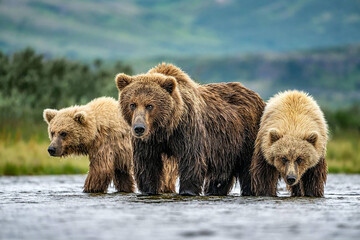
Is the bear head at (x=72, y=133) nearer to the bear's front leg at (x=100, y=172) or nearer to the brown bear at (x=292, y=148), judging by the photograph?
the bear's front leg at (x=100, y=172)

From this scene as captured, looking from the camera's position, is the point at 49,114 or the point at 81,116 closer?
the point at 81,116

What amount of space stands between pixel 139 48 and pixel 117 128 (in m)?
180

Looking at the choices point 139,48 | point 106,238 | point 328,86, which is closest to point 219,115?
point 106,238

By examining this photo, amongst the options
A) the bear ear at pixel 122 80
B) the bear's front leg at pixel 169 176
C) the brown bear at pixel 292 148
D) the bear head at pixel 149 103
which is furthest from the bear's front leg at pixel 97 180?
the brown bear at pixel 292 148

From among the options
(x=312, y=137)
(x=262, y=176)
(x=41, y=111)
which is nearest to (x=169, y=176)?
(x=262, y=176)

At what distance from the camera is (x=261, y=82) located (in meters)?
112

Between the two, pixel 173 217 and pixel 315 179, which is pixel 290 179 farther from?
pixel 173 217

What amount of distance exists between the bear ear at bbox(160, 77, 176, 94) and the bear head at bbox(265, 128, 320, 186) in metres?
1.42

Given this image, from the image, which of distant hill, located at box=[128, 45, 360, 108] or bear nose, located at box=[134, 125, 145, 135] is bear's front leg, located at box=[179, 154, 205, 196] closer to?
bear nose, located at box=[134, 125, 145, 135]

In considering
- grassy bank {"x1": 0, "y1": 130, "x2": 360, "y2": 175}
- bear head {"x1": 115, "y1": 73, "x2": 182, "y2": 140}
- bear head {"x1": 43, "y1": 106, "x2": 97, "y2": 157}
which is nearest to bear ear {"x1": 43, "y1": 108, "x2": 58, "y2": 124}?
bear head {"x1": 43, "y1": 106, "x2": 97, "y2": 157}

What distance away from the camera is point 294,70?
113562 millimetres

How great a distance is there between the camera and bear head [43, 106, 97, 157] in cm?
1139

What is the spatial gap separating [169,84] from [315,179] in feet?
7.86

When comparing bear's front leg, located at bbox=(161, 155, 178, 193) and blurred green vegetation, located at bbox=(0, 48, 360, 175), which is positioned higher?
blurred green vegetation, located at bbox=(0, 48, 360, 175)
